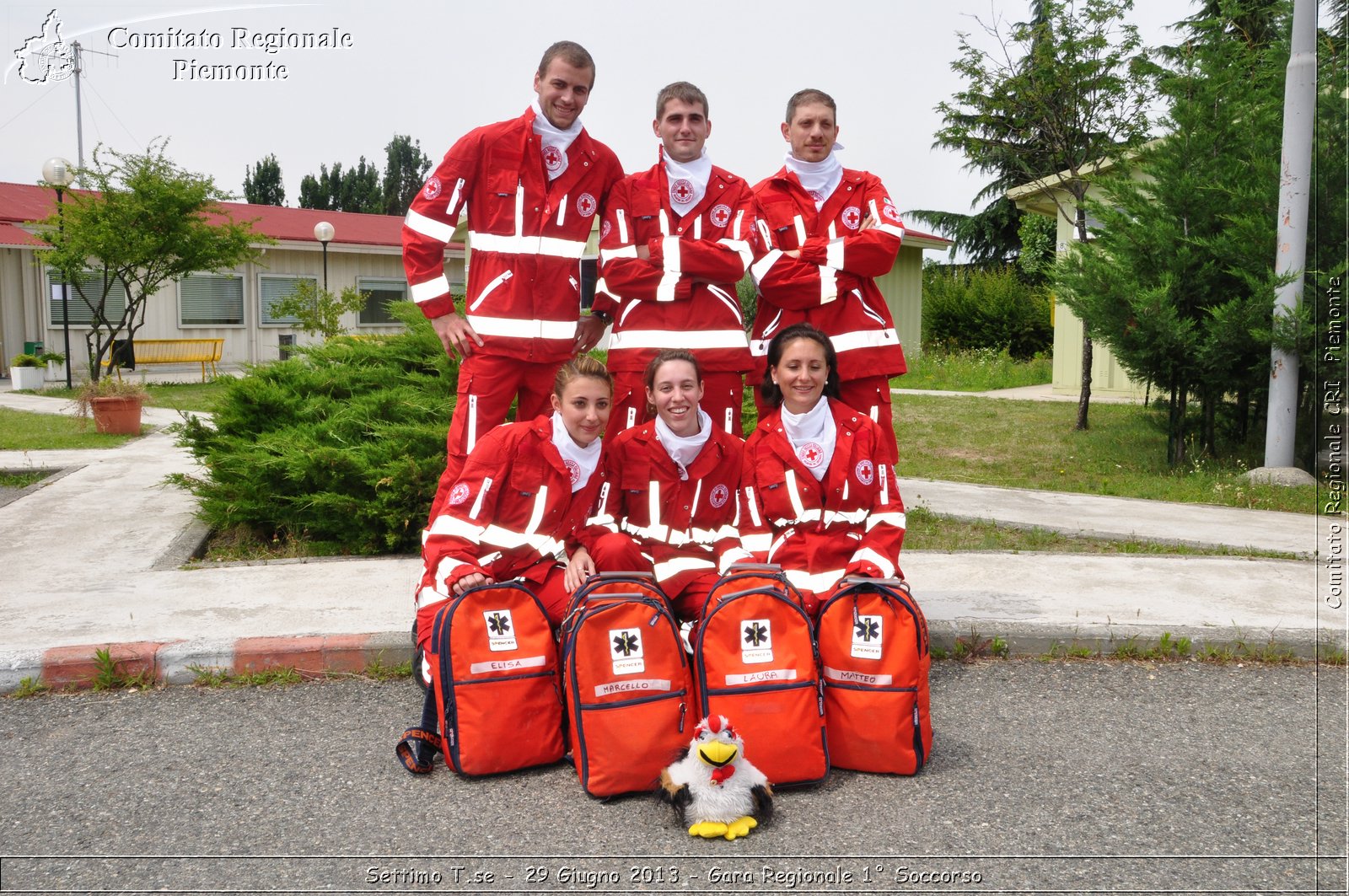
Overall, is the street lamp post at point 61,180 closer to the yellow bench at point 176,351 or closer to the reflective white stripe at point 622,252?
the yellow bench at point 176,351

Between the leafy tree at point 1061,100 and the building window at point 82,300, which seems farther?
the building window at point 82,300

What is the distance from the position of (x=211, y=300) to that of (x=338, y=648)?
26.3 meters

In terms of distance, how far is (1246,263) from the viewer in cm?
931

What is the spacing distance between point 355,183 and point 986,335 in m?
40.5

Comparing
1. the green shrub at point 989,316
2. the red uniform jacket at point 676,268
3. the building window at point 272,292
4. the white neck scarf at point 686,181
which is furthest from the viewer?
the building window at point 272,292

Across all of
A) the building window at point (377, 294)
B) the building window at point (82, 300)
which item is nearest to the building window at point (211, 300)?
the building window at point (82, 300)

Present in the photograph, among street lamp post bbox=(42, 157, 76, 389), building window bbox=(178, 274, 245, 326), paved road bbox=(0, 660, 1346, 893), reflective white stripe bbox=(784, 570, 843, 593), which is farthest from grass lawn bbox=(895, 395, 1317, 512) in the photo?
building window bbox=(178, 274, 245, 326)

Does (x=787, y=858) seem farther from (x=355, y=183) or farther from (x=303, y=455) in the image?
(x=355, y=183)

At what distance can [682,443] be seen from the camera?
13.7ft

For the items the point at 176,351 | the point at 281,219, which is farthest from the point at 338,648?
the point at 281,219

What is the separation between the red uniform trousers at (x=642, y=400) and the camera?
185 inches

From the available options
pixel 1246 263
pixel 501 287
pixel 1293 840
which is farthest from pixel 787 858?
pixel 1246 263

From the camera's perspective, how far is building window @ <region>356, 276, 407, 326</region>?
3019cm

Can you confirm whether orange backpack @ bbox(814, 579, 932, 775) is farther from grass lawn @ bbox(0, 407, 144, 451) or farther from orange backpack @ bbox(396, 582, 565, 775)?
grass lawn @ bbox(0, 407, 144, 451)
